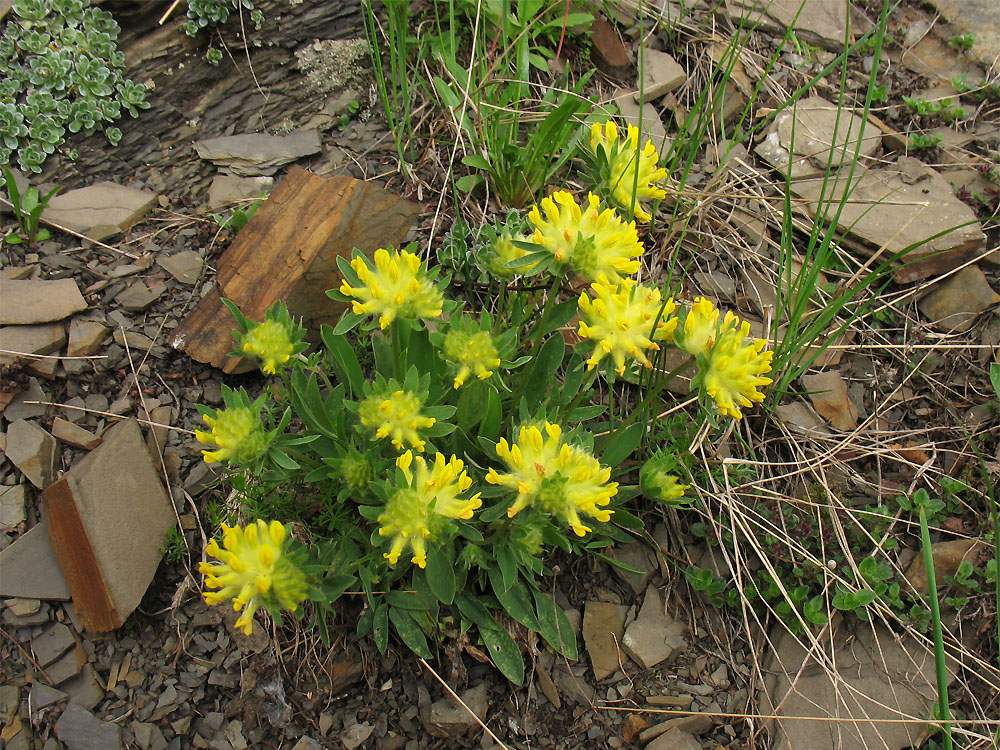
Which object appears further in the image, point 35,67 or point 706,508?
point 35,67

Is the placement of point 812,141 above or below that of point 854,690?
above

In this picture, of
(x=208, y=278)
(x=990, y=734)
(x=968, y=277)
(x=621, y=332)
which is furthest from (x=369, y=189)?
(x=990, y=734)

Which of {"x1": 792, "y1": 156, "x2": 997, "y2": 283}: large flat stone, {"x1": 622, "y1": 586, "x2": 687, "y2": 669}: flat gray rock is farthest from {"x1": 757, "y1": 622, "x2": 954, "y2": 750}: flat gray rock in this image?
{"x1": 792, "y1": 156, "x2": 997, "y2": 283}: large flat stone

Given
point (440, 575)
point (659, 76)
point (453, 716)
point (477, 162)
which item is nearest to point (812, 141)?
point (659, 76)

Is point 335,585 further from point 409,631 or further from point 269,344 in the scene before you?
point 269,344

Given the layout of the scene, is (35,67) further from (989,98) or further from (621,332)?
(989,98)

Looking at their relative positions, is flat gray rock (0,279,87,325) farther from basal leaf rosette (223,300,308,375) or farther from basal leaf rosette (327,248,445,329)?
basal leaf rosette (327,248,445,329)
